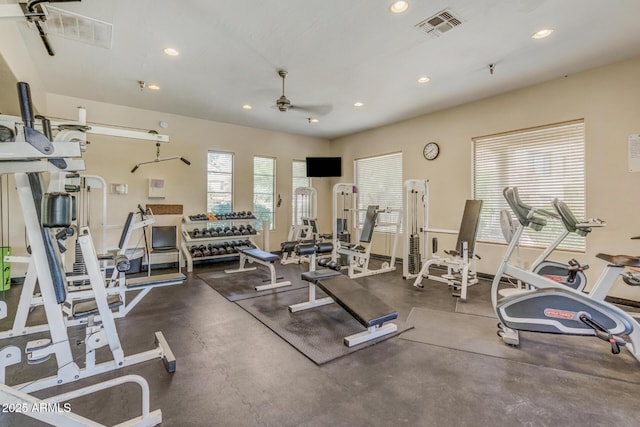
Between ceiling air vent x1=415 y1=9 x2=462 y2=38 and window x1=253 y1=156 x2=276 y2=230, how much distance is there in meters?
4.85

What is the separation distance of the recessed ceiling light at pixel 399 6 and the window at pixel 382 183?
12.8 ft

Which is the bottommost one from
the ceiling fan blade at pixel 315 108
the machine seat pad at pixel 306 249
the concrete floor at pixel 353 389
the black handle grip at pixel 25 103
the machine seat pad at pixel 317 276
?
the concrete floor at pixel 353 389

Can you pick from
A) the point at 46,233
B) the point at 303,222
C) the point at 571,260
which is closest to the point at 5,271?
the point at 46,233

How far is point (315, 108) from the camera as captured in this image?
17.9ft

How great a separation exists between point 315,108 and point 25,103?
4443 mm

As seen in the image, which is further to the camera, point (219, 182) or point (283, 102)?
point (219, 182)

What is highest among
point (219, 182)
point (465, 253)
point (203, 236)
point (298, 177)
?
point (298, 177)

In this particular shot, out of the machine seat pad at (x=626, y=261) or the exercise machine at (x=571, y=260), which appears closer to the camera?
the machine seat pad at (x=626, y=261)

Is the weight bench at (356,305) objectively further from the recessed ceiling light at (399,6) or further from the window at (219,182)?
the window at (219,182)

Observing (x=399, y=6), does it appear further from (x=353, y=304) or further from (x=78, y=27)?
(x=78, y=27)

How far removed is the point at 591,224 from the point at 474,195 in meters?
2.74

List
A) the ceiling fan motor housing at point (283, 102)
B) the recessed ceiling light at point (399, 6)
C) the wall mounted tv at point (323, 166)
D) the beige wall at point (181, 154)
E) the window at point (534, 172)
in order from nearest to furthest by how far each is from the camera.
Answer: the recessed ceiling light at point (399, 6)
the ceiling fan motor housing at point (283, 102)
the window at point (534, 172)
the beige wall at point (181, 154)
the wall mounted tv at point (323, 166)

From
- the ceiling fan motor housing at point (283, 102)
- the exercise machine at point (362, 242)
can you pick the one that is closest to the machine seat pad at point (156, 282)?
the exercise machine at point (362, 242)

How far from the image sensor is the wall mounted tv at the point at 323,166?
739cm
